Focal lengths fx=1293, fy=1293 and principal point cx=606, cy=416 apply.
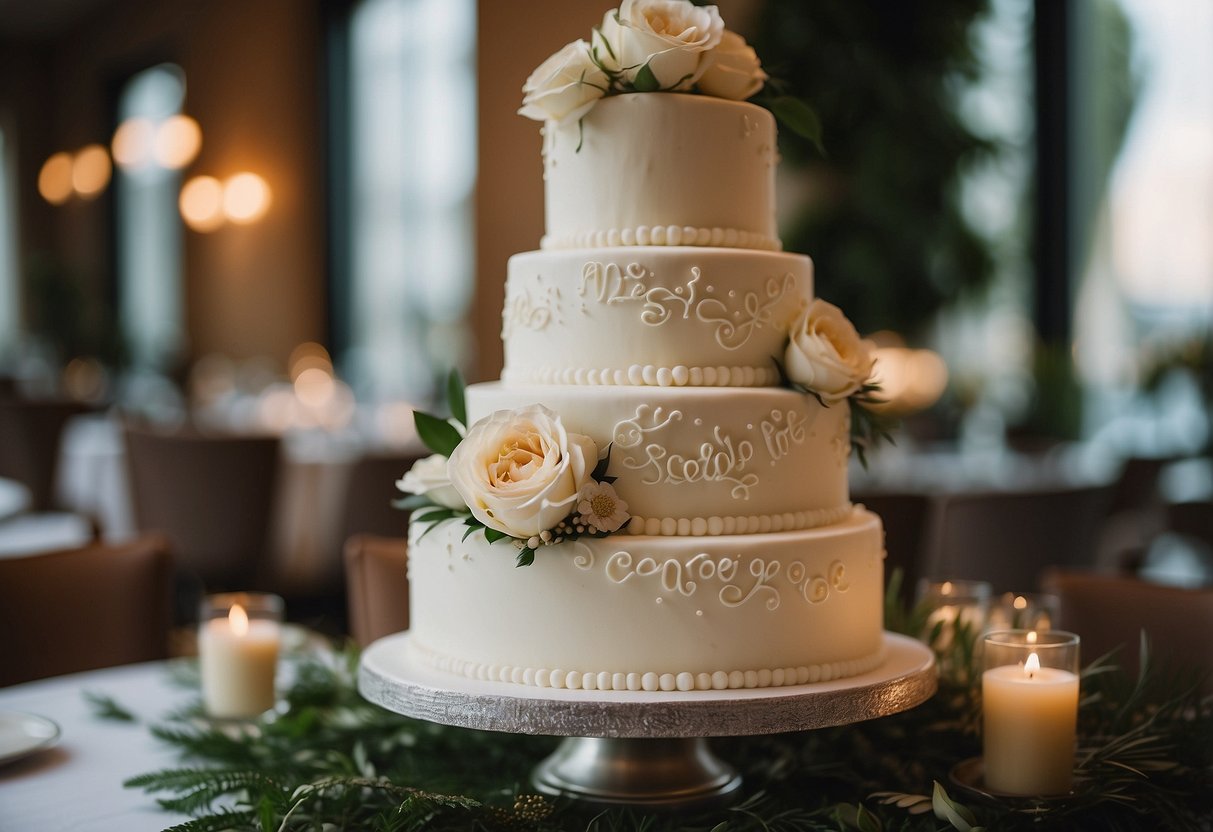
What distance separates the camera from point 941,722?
6.65 feet

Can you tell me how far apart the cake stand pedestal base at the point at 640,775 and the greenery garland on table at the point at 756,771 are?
0.05 metres

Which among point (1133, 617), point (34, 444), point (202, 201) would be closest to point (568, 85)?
point (1133, 617)

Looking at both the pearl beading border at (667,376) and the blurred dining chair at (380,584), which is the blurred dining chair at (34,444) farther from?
the pearl beading border at (667,376)

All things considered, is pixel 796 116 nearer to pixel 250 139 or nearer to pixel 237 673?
pixel 237 673

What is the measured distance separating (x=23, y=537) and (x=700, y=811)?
9.33ft

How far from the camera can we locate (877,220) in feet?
25.7

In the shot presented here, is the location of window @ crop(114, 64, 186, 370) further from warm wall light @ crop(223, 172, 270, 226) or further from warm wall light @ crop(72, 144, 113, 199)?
warm wall light @ crop(223, 172, 270, 226)

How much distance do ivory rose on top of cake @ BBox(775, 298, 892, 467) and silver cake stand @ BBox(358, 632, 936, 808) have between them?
0.41 m

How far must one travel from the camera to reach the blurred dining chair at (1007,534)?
3.98 m

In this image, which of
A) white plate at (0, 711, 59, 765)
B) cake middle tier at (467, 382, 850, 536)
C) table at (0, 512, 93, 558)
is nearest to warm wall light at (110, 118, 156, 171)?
table at (0, 512, 93, 558)

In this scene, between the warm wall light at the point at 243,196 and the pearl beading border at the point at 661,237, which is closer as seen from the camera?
the pearl beading border at the point at 661,237

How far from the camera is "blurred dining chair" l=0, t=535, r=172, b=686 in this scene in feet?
8.84

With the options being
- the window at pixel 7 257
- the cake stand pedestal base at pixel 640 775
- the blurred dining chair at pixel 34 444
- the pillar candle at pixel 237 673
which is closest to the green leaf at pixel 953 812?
the cake stand pedestal base at pixel 640 775

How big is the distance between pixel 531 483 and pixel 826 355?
1.59 feet
